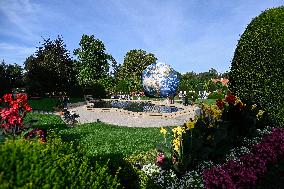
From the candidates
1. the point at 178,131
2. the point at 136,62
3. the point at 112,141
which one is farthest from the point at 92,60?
the point at 178,131

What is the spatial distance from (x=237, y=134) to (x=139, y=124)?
37.0ft

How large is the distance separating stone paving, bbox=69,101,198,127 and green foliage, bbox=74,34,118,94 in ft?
125

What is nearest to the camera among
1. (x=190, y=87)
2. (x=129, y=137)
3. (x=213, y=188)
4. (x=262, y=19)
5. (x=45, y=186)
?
(x=45, y=186)

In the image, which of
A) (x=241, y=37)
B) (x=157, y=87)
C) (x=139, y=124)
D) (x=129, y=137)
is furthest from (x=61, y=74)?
(x=241, y=37)

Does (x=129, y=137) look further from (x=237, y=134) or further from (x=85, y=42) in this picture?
(x=85, y=42)

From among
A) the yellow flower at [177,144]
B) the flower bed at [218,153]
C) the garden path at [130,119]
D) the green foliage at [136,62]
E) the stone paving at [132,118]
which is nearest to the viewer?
the flower bed at [218,153]

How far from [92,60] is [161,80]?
2363cm

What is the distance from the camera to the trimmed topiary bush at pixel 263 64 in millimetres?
11109

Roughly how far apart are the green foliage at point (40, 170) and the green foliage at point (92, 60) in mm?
60097

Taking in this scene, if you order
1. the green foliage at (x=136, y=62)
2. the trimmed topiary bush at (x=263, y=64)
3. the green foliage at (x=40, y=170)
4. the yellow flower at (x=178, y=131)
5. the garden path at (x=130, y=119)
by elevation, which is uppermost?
the green foliage at (x=136, y=62)

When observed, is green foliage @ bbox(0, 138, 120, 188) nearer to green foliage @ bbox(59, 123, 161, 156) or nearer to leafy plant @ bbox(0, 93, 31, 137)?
green foliage @ bbox(59, 123, 161, 156)

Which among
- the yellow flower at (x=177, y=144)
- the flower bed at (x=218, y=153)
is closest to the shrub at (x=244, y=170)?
the flower bed at (x=218, y=153)

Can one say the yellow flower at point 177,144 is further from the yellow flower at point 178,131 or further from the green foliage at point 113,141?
the green foliage at point 113,141

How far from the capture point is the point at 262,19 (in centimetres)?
1198
